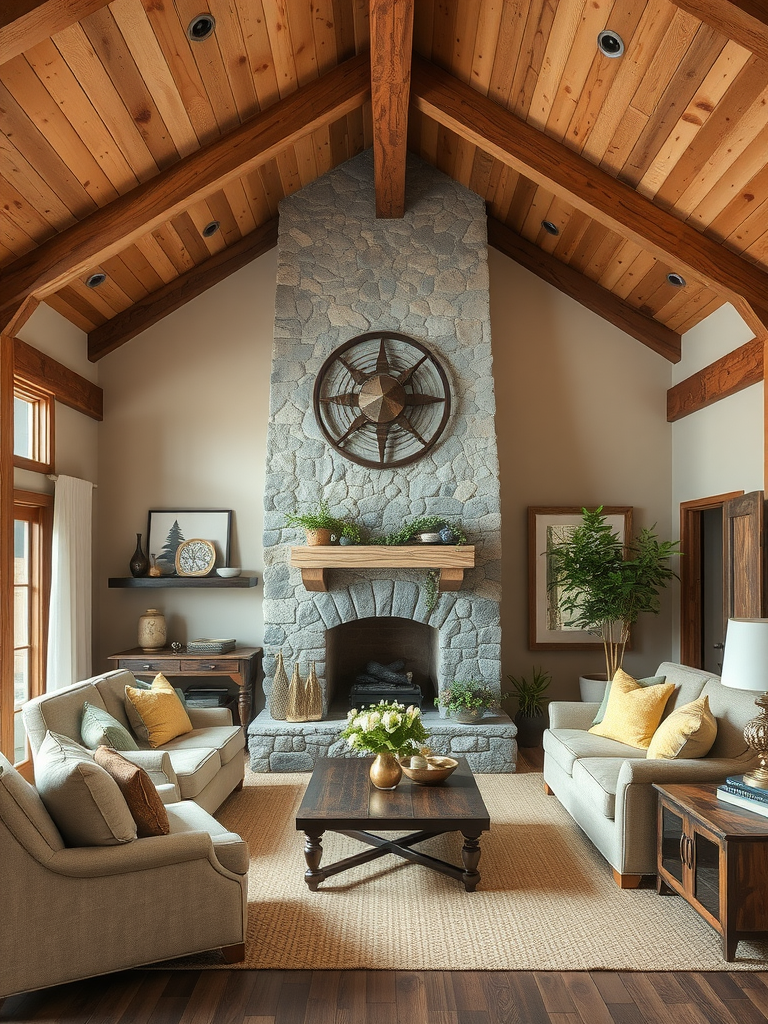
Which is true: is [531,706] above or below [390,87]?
below

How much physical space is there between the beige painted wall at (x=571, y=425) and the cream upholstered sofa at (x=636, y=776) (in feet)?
7.56

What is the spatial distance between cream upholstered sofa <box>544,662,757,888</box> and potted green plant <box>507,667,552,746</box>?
1788 mm

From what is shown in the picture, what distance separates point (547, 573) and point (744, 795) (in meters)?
3.40

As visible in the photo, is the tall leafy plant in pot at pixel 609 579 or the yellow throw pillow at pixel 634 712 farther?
the tall leafy plant in pot at pixel 609 579

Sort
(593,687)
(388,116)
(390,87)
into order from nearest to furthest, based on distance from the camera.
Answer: (390,87) → (388,116) → (593,687)

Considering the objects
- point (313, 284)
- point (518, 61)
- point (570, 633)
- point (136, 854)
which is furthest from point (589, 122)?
point (136, 854)

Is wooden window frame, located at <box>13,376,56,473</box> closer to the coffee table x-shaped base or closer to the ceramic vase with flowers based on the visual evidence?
the ceramic vase with flowers

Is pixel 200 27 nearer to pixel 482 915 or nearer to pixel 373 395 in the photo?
pixel 373 395

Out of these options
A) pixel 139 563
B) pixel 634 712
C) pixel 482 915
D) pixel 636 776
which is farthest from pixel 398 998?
pixel 139 563

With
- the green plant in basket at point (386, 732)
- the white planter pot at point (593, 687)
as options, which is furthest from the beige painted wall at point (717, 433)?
the green plant in basket at point (386, 732)

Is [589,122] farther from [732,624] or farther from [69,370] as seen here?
[69,370]

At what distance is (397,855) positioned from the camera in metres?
3.88

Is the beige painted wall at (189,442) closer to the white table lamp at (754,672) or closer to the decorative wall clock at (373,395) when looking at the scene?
the decorative wall clock at (373,395)

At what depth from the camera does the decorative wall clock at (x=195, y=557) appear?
642cm
